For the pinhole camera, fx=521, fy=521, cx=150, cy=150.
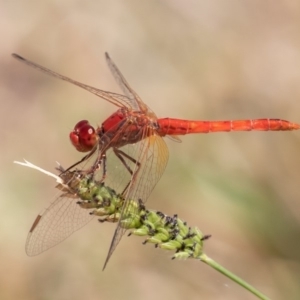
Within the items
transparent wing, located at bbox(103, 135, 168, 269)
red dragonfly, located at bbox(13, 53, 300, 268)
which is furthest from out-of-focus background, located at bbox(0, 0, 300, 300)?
transparent wing, located at bbox(103, 135, 168, 269)

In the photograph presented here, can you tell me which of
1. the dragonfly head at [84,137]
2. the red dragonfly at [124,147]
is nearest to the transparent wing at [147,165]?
the red dragonfly at [124,147]

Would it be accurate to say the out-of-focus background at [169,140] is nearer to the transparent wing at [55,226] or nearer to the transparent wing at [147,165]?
the transparent wing at [147,165]

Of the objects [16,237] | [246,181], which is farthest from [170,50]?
[16,237]

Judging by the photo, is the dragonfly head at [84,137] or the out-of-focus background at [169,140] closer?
the dragonfly head at [84,137]

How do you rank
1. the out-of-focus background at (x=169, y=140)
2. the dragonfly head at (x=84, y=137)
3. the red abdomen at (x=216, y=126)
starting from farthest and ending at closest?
the out-of-focus background at (x=169, y=140) < the red abdomen at (x=216, y=126) < the dragonfly head at (x=84, y=137)

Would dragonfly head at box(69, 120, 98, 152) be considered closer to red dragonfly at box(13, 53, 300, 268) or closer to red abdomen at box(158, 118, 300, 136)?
red dragonfly at box(13, 53, 300, 268)

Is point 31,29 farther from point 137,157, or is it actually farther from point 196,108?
point 137,157

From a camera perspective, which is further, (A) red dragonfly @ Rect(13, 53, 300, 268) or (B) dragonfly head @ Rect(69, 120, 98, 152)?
(B) dragonfly head @ Rect(69, 120, 98, 152)
